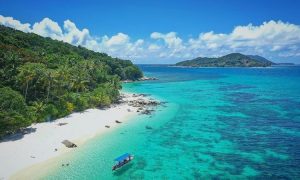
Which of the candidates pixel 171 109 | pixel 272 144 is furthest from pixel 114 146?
pixel 171 109

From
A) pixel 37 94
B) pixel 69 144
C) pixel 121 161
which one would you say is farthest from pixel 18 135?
pixel 121 161

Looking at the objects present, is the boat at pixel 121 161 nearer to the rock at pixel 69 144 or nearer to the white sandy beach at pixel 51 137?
the white sandy beach at pixel 51 137

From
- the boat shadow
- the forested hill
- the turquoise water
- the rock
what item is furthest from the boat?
the forested hill

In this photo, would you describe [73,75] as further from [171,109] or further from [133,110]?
[171,109]

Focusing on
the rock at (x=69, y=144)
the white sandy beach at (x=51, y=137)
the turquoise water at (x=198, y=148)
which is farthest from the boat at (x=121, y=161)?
the rock at (x=69, y=144)

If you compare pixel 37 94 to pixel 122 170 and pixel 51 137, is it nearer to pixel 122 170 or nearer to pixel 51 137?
pixel 51 137

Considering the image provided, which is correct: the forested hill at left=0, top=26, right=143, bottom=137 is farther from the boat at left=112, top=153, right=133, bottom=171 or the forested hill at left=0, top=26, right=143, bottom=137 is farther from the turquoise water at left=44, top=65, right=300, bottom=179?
the boat at left=112, top=153, right=133, bottom=171

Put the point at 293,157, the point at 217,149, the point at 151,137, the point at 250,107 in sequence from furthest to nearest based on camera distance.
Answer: the point at 250,107
the point at 151,137
the point at 217,149
the point at 293,157

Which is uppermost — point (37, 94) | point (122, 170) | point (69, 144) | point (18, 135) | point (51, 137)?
point (37, 94)

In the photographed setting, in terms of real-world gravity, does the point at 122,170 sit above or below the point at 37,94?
below
